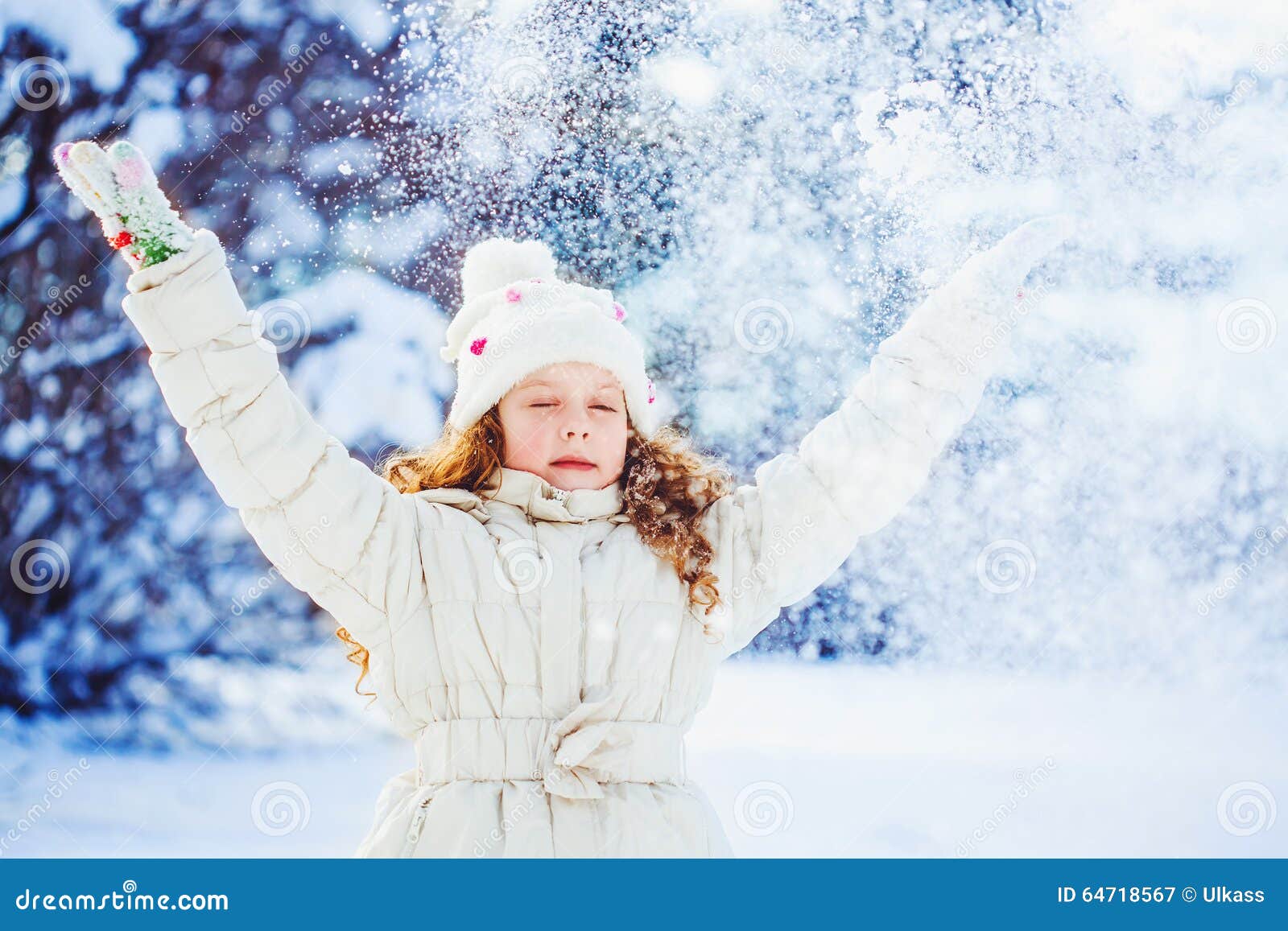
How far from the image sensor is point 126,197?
148 centimetres


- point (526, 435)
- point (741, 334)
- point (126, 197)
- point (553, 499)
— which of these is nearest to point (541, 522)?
point (553, 499)

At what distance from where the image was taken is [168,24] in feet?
10.1

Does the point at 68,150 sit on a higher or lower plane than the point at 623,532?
higher

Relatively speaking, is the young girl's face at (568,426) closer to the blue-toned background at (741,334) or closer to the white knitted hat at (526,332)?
the white knitted hat at (526,332)

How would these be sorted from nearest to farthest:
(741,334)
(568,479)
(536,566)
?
(536,566) → (568,479) → (741,334)

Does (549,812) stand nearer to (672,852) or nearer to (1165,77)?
(672,852)

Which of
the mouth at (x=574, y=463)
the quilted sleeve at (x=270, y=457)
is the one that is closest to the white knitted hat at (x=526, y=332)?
the mouth at (x=574, y=463)

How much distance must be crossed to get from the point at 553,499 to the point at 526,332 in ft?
0.90

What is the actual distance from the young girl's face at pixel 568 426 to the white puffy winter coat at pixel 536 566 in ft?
0.13

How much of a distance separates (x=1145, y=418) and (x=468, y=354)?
5.74ft

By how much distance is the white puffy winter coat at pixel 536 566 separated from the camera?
1556 mm

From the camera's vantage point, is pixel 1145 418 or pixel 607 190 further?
pixel 1145 418

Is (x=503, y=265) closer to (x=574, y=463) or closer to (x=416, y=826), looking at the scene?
(x=574, y=463)

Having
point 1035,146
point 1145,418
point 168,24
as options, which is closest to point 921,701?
point 1145,418
